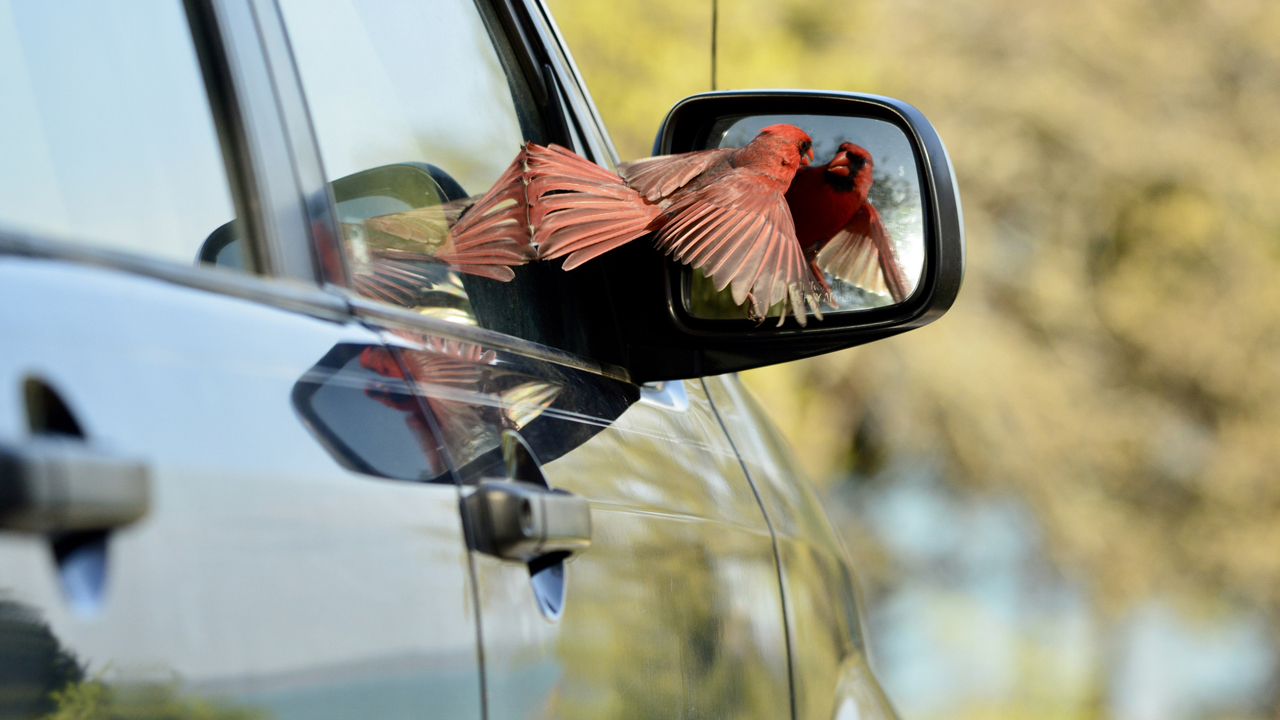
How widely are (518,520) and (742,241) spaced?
2.07 feet

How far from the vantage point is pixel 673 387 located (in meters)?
1.89

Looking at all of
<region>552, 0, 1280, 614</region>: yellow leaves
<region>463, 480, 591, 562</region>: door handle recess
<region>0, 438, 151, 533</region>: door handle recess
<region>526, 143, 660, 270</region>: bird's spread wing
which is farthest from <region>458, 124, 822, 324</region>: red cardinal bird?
<region>552, 0, 1280, 614</region>: yellow leaves

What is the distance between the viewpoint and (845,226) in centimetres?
171

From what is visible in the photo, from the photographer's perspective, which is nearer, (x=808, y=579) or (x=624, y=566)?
(x=624, y=566)

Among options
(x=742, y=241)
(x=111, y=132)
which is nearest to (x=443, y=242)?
(x=742, y=241)

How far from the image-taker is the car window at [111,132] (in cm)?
91

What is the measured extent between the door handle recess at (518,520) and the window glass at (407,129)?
11.6 inches

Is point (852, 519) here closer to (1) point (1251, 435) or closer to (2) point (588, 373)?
(1) point (1251, 435)

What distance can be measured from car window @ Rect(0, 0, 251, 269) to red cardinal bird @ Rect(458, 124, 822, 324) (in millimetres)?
536

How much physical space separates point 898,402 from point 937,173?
10992 mm

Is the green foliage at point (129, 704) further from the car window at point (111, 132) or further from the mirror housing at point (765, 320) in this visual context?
the mirror housing at point (765, 320)

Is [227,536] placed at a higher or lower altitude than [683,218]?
lower

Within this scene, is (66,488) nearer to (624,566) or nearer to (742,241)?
(624,566)

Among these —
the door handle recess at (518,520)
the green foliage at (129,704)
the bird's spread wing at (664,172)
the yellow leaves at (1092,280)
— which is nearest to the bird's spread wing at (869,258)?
the bird's spread wing at (664,172)
